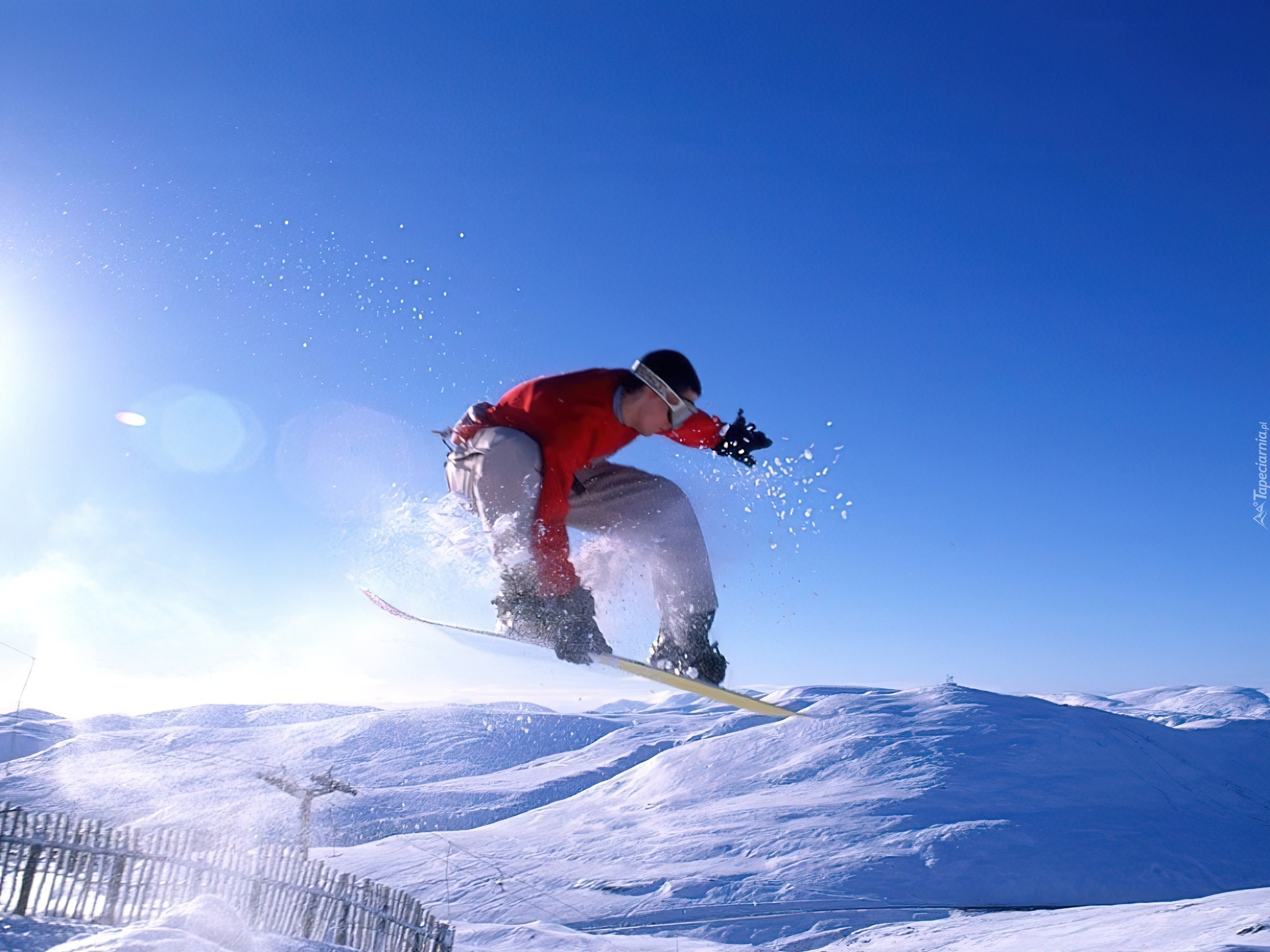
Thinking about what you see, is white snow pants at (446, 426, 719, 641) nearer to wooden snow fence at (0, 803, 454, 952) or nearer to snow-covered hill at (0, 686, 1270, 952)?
wooden snow fence at (0, 803, 454, 952)

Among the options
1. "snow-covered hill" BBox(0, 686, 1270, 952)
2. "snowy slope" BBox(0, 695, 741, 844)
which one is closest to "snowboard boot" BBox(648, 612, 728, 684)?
"snow-covered hill" BBox(0, 686, 1270, 952)

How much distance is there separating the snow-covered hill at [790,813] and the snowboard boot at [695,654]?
2774 centimetres

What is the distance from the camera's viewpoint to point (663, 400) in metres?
3.71

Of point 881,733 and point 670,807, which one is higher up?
point 881,733

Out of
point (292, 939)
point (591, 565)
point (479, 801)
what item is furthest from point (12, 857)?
point (479, 801)

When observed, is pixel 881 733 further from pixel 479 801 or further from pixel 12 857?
pixel 12 857

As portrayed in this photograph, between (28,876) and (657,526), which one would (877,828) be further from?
(657,526)

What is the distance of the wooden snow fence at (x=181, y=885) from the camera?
26.0 feet

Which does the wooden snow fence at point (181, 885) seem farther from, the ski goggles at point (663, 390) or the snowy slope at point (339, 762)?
the snowy slope at point (339, 762)

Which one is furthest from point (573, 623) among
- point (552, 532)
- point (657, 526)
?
point (657, 526)

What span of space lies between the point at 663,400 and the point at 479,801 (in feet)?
320

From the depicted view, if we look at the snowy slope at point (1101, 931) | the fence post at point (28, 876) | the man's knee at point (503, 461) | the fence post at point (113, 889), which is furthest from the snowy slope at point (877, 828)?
the man's knee at point (503, 461)

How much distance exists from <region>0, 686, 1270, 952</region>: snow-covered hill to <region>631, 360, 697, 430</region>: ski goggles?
29.0m

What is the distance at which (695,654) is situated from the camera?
14.0 feet
